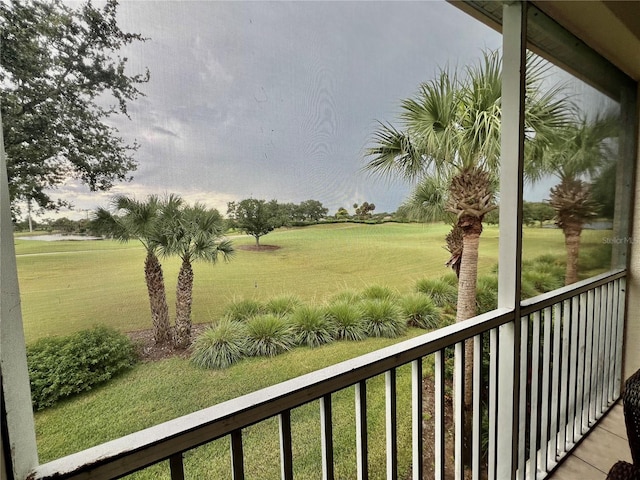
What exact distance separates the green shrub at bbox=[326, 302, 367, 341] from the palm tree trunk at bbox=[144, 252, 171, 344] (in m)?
0.58

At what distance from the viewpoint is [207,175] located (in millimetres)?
896

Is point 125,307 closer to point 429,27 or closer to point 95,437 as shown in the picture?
point 95,437

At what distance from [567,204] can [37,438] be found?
308cm

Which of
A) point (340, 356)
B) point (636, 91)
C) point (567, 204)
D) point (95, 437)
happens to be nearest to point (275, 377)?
point (340, 356)

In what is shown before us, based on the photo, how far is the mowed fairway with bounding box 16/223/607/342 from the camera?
71 cm

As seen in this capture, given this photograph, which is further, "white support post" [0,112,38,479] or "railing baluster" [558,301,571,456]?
"railing baluster" [558,301,571,456]

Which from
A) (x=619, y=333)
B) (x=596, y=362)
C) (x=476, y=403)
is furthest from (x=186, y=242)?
(x=619, y=333)

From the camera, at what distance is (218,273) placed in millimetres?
950

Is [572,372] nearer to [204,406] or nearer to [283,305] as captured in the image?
[283,305]

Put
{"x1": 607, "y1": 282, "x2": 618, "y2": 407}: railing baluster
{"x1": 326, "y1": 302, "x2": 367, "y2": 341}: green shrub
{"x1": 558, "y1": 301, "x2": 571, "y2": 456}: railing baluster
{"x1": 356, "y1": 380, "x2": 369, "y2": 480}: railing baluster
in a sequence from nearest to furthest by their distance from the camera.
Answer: {"x1": 356, "y1": 380, "x2": 369, "y2": 480}: railing baluster < {"x1": 326, "y1": 302, "x2": 367, "y2": 341}: green shrub < {"x1": 558, "y1": 301, "x2": 571, "y2": 456}: railing baluster < {"x1": 607, "y1": 282, "x2": 618, "y2": 407}: railing baluster

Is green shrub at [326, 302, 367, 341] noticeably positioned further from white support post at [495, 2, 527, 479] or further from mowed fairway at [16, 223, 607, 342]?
white support post at [495, 2, 527, 479]

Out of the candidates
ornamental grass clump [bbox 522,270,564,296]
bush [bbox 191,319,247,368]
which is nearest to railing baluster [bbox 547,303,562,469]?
ornamental grass clump [bbox 522,270,564,296]

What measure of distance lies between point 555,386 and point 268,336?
6.77 ft

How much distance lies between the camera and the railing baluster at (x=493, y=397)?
1587 millimetres
